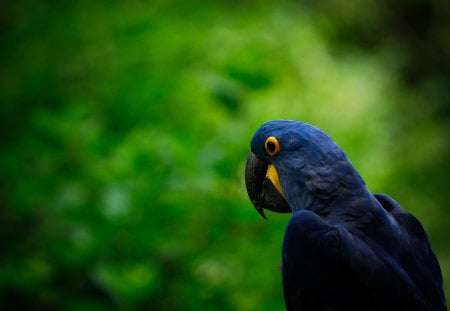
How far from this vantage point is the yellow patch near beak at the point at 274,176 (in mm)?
1764

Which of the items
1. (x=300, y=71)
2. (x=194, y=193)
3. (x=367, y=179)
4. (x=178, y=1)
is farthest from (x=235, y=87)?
(x=178, y=1)

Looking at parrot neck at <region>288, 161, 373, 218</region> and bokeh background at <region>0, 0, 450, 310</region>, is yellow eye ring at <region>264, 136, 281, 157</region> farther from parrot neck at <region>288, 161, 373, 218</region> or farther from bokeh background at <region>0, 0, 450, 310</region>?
bokeh background at <region>0, 0, 450, 310</region>

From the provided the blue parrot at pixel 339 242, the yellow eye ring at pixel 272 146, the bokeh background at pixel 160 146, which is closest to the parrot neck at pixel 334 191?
the blue parrot at pixel 339 242

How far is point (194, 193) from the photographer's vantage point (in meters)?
2.91

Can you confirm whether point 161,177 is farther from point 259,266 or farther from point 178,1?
point 178,1

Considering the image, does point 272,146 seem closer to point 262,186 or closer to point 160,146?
point 262,186

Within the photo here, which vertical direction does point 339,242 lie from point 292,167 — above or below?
below

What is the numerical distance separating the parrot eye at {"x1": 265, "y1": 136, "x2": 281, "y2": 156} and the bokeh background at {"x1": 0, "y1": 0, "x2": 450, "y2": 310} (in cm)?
66

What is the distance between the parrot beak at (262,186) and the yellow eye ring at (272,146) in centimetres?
8

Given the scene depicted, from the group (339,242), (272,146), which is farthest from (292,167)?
(339,242)

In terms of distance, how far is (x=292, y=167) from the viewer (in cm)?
166

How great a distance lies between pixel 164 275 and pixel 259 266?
502mm

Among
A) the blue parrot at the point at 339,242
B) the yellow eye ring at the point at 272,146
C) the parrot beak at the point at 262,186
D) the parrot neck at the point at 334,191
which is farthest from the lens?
the parrot beak at the point at 262,186

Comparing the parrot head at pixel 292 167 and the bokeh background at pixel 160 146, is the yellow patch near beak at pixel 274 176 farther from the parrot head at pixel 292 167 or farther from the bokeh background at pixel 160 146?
the bokeh background at pixel 160 146
